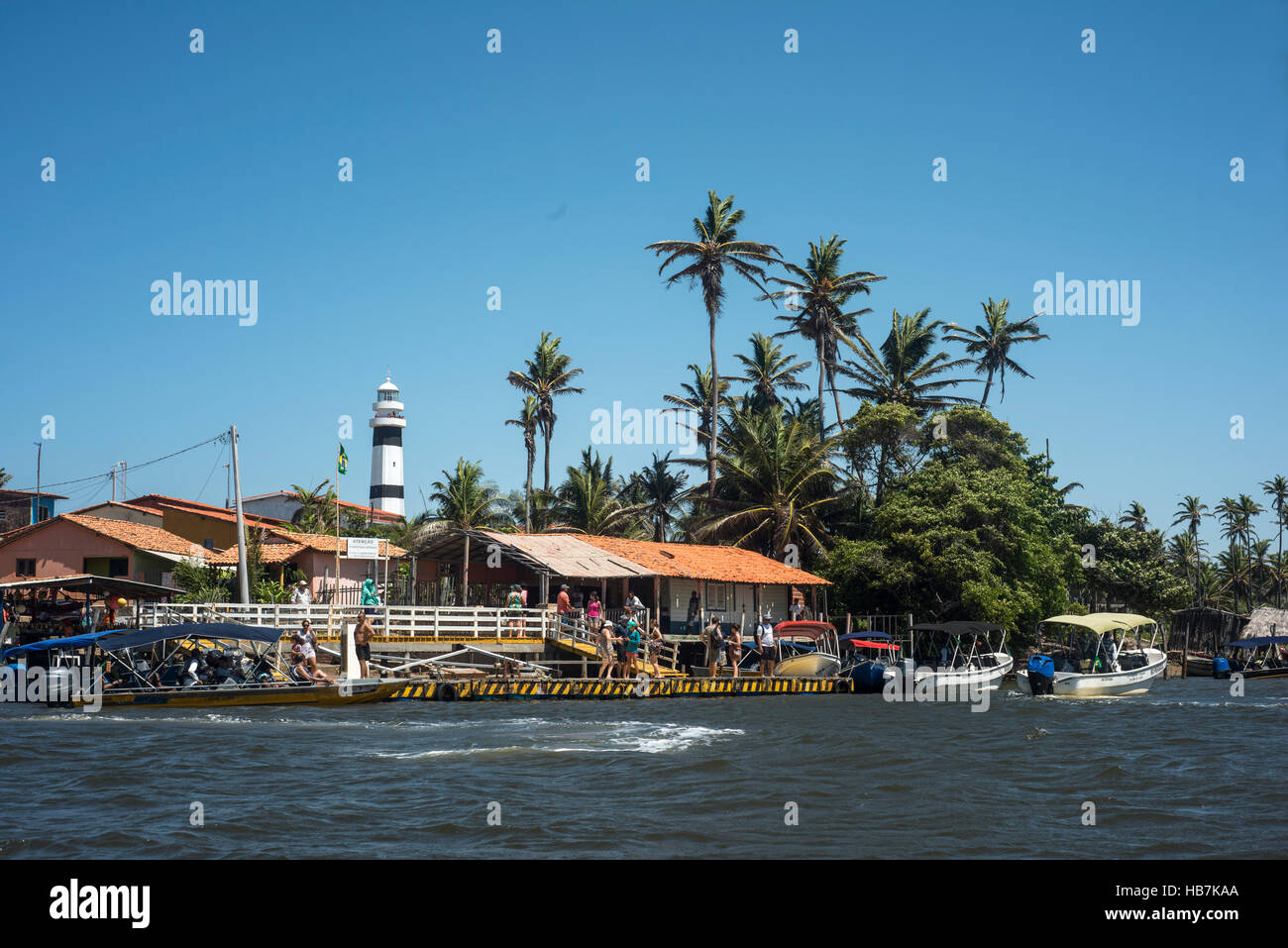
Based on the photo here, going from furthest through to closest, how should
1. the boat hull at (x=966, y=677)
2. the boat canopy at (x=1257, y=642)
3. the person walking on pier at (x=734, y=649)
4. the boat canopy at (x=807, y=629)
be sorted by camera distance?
1. the boat canopy at (x=1257, y=642)
2. the boat canopy at (x=807, y=629)
3. the person walking on pier at (x=734, y=649)
4. the boat hull at (x=966, y=677)

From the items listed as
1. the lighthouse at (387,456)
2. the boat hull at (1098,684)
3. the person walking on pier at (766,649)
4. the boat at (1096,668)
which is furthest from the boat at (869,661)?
the lighthouse at (387,456)

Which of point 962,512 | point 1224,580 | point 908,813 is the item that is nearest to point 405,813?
point 908,813

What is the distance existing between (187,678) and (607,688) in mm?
9907

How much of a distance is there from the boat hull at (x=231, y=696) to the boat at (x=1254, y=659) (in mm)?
35140

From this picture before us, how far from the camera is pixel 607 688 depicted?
90.7 feet

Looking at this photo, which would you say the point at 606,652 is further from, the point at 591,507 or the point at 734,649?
the point at 591,507

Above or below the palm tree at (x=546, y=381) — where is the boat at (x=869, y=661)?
below

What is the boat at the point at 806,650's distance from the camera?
31.5 meters

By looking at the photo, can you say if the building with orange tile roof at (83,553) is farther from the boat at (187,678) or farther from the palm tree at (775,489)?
the palm tree at (775,489)

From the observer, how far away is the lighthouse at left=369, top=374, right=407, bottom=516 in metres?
91.5

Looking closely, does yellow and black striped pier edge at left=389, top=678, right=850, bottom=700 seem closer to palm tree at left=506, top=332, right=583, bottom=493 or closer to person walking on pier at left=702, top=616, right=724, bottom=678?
person walking on pier at left=702, top=616, right=724, bottom=678
